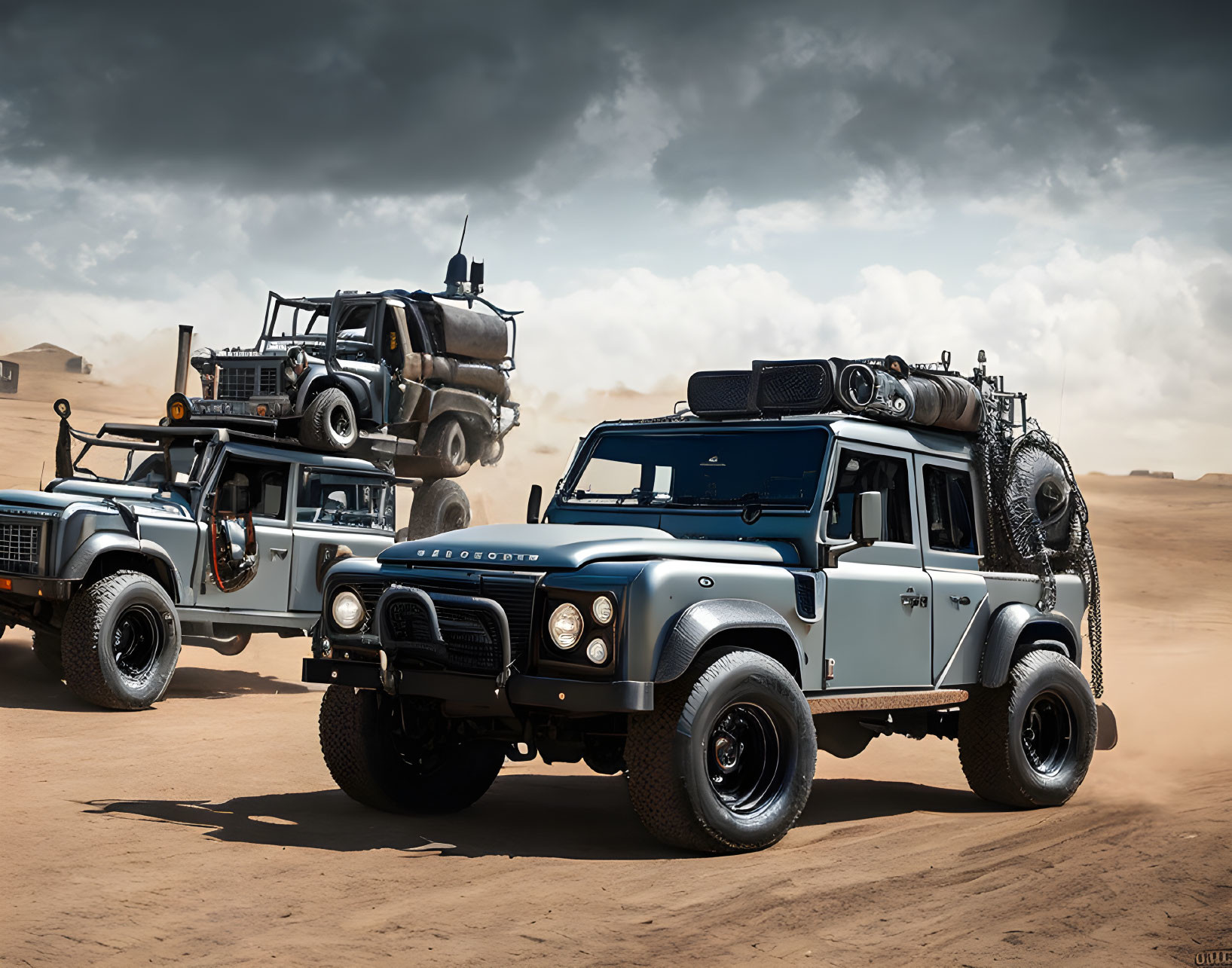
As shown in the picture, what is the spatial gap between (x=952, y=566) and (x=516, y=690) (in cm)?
300

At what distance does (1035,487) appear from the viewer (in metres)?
8.52

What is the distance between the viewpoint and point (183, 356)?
17750 millimetres

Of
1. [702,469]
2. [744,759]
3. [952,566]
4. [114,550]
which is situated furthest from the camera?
[114,550]

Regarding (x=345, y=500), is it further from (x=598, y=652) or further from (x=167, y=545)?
(x=598, y=652)

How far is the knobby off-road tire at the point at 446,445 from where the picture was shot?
18.4m

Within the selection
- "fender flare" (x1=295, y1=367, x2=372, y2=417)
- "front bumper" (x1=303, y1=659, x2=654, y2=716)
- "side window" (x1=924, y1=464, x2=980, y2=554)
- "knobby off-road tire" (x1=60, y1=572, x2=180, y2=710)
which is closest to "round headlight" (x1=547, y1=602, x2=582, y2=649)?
"front bumper" (x1=303, y1=659, x2=654, y2=716)

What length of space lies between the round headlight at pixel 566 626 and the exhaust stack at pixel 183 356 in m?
12.2

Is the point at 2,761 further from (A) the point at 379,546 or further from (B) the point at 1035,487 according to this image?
(B) the point at 1035,487

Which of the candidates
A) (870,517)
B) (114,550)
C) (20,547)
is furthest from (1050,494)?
(20,547)

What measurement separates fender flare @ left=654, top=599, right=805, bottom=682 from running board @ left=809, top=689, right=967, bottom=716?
629 mm

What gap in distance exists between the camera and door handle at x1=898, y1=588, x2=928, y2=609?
23.8 feet

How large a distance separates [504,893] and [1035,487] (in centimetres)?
455

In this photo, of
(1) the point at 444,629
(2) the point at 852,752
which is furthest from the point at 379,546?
(1) the point at 444,629

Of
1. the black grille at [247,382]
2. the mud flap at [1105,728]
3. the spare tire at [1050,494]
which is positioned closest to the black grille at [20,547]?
the black grille at [247,382]
